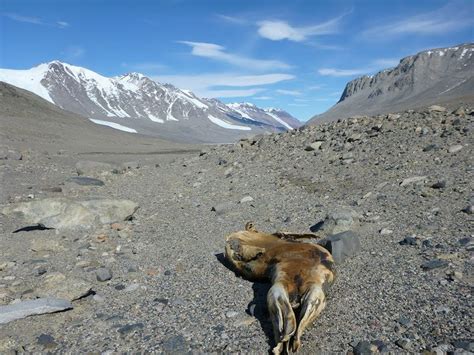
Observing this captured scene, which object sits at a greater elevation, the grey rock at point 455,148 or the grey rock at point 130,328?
the grey rock at point 455,148

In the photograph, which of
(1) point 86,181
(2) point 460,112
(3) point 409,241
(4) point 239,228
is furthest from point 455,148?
(1) point 86,181

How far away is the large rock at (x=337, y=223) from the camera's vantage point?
785cm

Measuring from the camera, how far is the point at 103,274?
6.54 m

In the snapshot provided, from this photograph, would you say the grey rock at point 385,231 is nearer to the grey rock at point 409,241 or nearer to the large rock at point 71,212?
the grey rock at point 409,241

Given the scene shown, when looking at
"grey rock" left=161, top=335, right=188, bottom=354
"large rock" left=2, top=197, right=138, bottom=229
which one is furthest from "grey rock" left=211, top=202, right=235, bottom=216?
"grey rock" left=161, top=335, right=188, bottom=354

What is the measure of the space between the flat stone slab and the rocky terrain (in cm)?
2

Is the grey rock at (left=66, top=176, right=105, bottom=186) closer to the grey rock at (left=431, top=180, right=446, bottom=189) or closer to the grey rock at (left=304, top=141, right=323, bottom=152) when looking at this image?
the grey rock at (left=304, top=141, right=323, bottom=152)

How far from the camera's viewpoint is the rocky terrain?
15.6ft

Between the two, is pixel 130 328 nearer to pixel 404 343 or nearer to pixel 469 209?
pixel 404 343

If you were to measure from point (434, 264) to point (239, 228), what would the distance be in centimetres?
407

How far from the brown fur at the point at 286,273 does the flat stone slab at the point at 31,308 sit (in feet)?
7.95

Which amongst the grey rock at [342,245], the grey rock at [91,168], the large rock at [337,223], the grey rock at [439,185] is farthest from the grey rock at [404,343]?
the grey rock at [91,168]

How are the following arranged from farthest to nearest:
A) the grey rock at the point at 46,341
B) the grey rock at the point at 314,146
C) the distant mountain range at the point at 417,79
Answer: the distant mountain range at the point at 417,79, the grey rock at the point at 314,146, the grey rock at the point at 46,341

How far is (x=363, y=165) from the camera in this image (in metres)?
11.8
